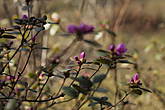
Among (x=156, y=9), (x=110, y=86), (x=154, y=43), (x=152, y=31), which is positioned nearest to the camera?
(x=154, y=43)

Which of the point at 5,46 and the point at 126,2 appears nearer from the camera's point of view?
the point at 5,46

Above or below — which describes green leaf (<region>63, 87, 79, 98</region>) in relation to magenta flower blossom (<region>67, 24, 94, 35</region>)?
below

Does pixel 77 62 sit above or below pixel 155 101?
→ above

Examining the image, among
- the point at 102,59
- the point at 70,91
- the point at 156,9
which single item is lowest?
the point at 70,91

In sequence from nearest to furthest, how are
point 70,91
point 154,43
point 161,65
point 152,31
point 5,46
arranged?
1. point 70,91
2. point 5,46
3. point 154,43
4. point 161,65
5. point 152,31

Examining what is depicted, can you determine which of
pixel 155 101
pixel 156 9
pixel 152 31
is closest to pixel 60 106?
pixel 155 101

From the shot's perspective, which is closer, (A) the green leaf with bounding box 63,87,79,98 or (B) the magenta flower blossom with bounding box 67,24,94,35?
(A) the green leaf with bounding box 63,87,79,98

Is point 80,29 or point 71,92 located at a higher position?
Answer: point 80,29

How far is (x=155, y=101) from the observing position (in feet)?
12.0

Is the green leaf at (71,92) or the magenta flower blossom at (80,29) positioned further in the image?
the magenta flower blossom at (80,29)

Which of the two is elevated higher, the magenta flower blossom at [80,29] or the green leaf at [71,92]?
the magenta flower blossom at [80,29]

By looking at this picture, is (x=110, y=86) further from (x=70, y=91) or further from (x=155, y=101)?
(x=70, y=91)

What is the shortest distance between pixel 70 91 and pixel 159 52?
8.38 ft

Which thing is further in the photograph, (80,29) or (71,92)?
(80,29)
